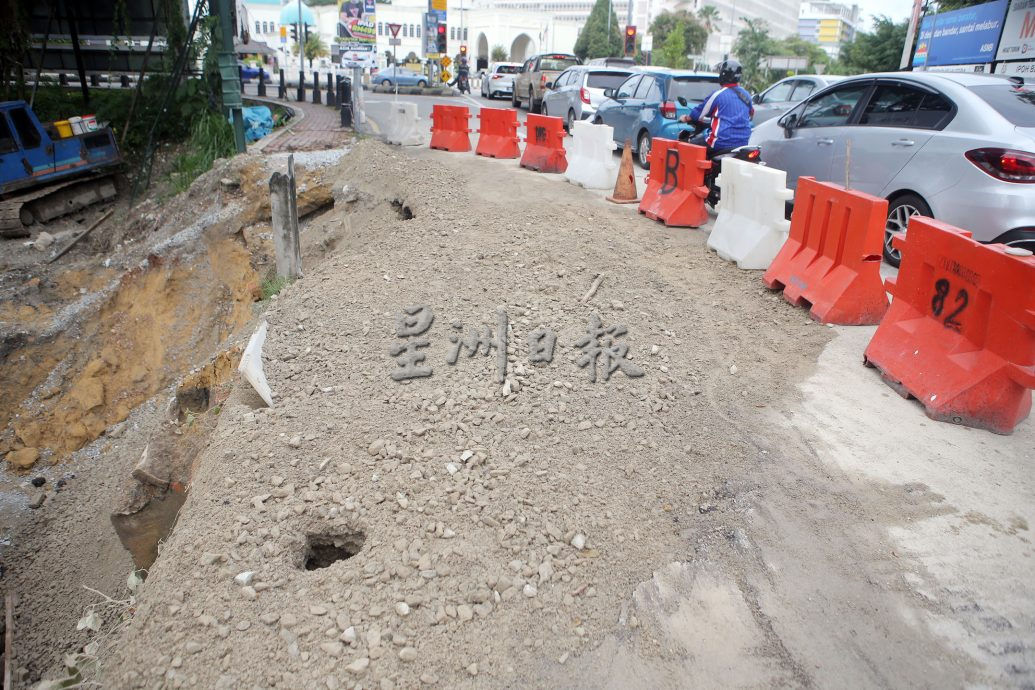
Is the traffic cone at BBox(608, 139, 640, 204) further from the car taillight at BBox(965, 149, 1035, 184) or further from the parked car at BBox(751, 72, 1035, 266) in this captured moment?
the car taillight at BBox(965, 149, 1035, 184)

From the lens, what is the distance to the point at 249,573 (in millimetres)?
3568

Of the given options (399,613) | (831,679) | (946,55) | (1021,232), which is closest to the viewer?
(831,679)

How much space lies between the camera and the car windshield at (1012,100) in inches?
266

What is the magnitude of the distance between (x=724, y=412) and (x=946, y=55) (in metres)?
26.8

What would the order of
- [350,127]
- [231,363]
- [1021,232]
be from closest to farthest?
[1021,232] → [231,363] → [350,127]

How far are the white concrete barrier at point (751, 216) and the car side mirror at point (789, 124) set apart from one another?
72.5 inches

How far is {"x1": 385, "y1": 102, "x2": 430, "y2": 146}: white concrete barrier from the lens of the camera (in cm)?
1414

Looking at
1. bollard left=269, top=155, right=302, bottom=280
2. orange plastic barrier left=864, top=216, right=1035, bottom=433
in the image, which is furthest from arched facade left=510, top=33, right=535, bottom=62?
orange plastic barrier left=864, top=216, right=1035, bottom=433

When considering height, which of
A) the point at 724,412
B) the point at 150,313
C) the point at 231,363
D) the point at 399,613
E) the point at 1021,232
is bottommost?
the point at 150,313

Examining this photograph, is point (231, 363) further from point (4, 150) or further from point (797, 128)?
point (4, 150)

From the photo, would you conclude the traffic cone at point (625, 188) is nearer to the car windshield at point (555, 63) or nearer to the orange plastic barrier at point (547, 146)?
the orange plastic barrier at point (547, 146)

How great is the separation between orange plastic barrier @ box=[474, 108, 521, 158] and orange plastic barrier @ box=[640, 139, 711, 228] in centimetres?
438

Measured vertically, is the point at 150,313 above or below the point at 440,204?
below

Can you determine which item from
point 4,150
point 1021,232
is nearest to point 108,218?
point 4,150
